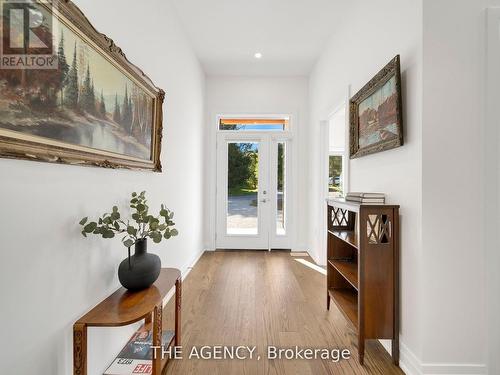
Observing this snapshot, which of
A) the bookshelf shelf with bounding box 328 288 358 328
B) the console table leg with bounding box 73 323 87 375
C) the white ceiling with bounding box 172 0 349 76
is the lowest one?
the bookshelf shelf with bounding box 328 288 358 328

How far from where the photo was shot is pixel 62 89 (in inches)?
47.1

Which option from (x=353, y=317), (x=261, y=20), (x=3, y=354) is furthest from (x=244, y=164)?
(x=3, y=354)

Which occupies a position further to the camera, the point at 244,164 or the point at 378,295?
the point at 244,164

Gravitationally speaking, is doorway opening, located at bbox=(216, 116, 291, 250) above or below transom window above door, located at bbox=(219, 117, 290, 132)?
below

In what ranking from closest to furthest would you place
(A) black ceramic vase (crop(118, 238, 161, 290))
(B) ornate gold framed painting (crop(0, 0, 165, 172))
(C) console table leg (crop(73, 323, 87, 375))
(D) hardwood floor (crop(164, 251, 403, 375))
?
(B) ornate gold framed painting (crop(0, 0, 165, 172)) → (C) console table leg (crop(73, 323, 87, 375)) → (A) black ceramic vase (crop(118, 238, 161, 290)) → (D) hardwood floor (crop(164, 251, 403, 375))

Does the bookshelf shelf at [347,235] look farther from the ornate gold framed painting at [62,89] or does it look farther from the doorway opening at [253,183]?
the doorway opening at [253,183]

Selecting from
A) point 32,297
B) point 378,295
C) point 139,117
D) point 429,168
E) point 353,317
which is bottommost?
point 353,317

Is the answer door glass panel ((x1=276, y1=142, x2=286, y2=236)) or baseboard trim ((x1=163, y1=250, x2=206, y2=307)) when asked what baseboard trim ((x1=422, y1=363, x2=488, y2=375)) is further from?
door glass panel ((x1=276, y1=142, x2=286, y2=236))

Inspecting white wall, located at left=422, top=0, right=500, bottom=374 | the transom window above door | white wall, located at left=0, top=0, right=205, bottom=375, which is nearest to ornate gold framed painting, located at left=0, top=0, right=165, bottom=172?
white wall, located at left=0, top=0, right=205, bottom=375

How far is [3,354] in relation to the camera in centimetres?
96

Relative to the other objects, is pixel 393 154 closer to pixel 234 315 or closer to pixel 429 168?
pixel 429 168

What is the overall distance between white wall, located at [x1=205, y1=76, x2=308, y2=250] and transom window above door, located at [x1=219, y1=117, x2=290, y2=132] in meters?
0.14

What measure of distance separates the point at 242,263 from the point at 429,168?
2.93 m

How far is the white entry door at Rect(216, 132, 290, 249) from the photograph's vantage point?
4730mm
